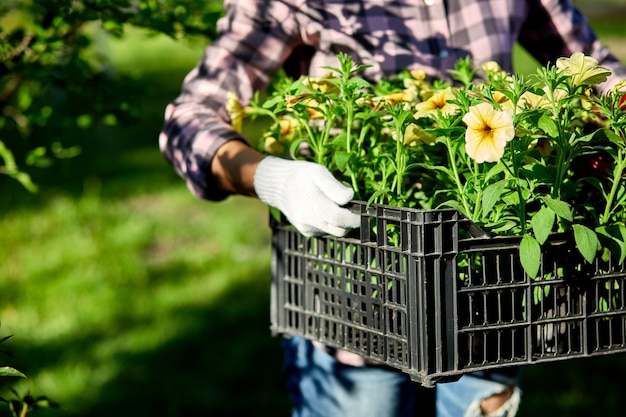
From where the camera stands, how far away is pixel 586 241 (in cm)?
134

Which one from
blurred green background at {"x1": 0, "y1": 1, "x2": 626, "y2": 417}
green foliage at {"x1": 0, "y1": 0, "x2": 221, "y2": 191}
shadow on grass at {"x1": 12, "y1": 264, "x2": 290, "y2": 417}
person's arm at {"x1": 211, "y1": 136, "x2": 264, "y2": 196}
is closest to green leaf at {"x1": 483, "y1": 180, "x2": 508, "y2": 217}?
person's arm at {"x1": 211, "y1": 136, "x2": 264, "y2": 196}

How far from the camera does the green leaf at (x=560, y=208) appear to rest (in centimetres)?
130

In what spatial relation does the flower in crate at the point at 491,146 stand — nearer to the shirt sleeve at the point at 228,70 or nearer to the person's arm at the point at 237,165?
the person's arm at the point at 237,165

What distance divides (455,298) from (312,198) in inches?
11.7

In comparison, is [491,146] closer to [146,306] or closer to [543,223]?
[543,223]

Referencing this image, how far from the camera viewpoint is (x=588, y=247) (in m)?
1.33

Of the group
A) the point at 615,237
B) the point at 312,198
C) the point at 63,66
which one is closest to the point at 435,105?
the point at 312,198

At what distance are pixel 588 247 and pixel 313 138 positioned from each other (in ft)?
1.79

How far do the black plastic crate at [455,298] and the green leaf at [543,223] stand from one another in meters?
0.06

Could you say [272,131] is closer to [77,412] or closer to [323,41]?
[323,41]

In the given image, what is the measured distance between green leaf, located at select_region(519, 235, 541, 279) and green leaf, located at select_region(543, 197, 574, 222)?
60 mm

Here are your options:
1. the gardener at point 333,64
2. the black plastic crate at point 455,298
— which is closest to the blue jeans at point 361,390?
the gardener at point 333,64

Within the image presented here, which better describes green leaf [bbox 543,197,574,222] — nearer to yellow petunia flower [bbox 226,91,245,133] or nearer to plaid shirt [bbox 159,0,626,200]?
plaid shirt [bbox 159,0,626,200]

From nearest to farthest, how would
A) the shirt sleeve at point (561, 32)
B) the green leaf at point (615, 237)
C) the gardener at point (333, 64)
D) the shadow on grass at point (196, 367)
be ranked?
the green leaf at point (615, 237) → the gardener at point (333, 64) → the shirt sleeve at point (561, 32) → the shadow on grass at point (196, 367)
